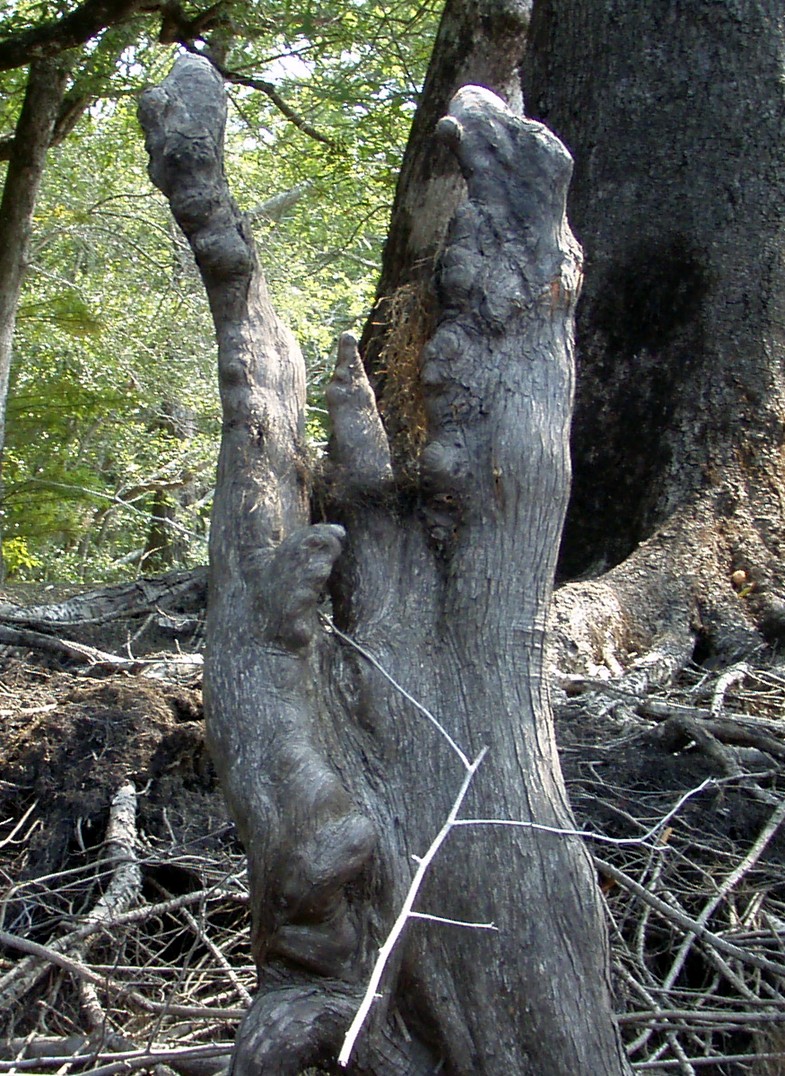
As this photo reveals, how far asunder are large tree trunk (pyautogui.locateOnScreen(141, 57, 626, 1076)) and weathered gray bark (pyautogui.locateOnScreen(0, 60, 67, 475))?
8306 millimetres

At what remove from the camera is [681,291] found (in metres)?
5.04

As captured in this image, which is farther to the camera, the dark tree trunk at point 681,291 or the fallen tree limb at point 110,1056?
the dark tree trunk at point 681,291

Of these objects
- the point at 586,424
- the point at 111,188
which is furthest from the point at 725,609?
the point at 111,188

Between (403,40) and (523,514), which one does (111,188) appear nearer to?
(403,40)

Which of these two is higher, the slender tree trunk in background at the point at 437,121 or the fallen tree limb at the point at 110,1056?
the slender tree trunk in background at the point at 437,121

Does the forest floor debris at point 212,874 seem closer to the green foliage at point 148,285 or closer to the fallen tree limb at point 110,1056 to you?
the fallen tree limb at point 110,1056

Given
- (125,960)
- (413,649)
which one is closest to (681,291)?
(413,649)

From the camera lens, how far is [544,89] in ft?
17.8

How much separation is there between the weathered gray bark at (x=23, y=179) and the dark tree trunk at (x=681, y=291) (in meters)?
6.07

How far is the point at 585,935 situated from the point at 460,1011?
25 cm

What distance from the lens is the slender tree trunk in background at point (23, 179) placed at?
999 cm

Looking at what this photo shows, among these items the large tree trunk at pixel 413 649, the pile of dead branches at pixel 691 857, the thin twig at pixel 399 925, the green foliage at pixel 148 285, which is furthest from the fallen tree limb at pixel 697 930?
the green foliage at pixel 148 285

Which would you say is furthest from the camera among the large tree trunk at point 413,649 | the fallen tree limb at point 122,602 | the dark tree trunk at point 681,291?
the fallen tree limb at point 122,602

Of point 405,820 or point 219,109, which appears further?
point 219,109
